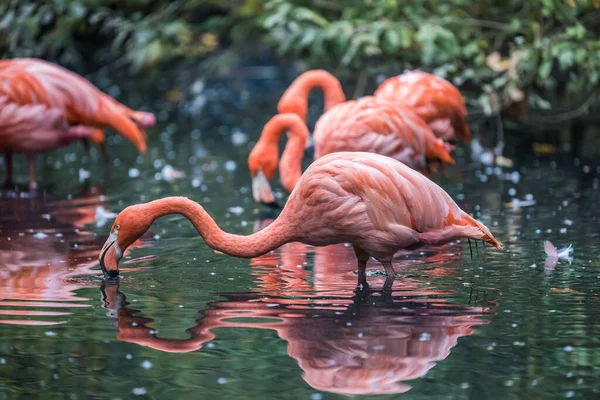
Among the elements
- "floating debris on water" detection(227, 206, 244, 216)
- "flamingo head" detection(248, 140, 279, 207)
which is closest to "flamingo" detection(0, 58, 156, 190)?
"floating debris on water" detection(227, 206, 244, 216)

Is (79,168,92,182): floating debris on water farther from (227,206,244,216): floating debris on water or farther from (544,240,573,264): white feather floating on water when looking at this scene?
(544,240,573,264): white feather floating on water

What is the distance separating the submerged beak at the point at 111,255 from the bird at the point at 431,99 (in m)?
3.29

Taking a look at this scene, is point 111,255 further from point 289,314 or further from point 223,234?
point 289,314

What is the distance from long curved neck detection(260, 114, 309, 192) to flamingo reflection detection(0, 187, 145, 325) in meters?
1.39

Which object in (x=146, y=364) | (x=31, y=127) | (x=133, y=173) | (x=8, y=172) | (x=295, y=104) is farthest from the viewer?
(x=133, y=173)

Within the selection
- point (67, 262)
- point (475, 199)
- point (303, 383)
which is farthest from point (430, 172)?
point (303, 383)

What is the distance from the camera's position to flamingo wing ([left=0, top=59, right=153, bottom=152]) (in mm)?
8055

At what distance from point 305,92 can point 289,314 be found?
486cm

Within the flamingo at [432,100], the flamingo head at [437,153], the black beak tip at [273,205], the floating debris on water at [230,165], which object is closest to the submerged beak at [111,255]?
the black beak tip at [273,205]

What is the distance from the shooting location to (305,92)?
9.11 meters

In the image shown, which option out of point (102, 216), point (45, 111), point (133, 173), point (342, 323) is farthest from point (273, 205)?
point (342, 323)

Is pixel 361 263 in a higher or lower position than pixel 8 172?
lower

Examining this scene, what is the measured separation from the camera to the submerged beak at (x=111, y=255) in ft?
16.3

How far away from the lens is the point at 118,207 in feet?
24.5
